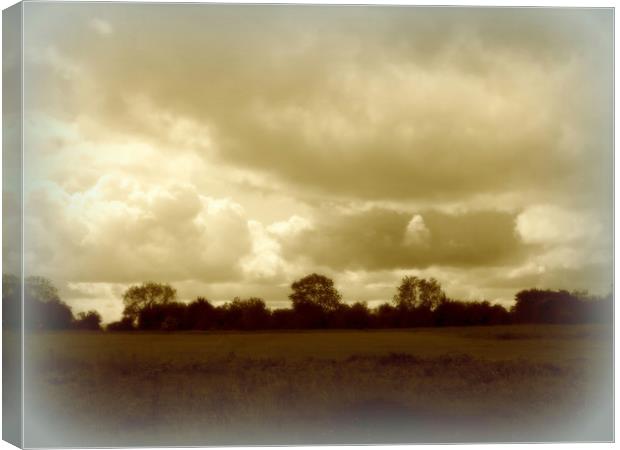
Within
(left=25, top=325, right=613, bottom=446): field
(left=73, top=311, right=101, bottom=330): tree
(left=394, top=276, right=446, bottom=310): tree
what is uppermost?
(left=394, top=276, right=446, bottom=310): tree

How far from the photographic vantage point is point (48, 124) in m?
11.3

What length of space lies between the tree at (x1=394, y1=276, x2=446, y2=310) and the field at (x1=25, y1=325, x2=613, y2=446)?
304mm

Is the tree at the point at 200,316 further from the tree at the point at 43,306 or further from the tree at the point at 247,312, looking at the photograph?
the tree at the point at 43,306

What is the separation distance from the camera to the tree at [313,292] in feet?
37.7

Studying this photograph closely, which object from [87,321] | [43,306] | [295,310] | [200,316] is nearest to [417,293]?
[295,310]

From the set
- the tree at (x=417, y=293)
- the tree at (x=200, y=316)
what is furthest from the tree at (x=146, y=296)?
the tree at (x=417, y=293)

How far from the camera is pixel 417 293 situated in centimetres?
1167

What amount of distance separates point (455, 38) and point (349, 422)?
440 centimetres

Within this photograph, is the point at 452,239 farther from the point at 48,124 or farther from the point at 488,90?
the point at 48,124

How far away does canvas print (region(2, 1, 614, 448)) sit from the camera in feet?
37.1

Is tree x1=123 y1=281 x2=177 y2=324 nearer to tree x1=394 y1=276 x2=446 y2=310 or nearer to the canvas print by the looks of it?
the canvas print

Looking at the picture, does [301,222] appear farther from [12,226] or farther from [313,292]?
[12,226]

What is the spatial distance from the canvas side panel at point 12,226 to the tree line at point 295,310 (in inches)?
2.6

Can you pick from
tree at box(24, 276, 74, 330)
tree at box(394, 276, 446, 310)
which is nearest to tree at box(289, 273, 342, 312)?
tree at box(394, 276, 446, 310)
